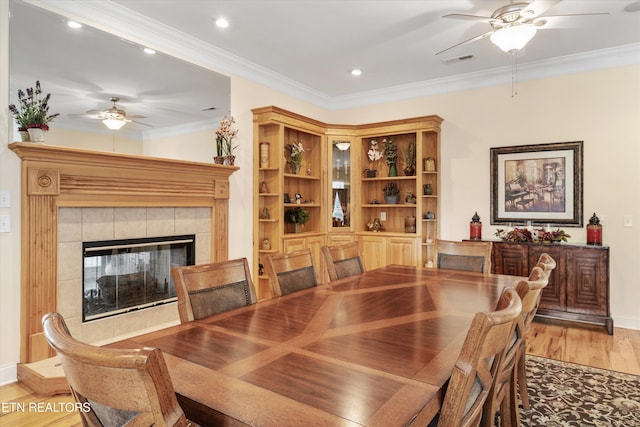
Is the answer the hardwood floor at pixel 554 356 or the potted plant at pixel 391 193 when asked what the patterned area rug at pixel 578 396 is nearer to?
the hardwood floor at pixel 554 356

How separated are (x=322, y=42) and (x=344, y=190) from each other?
→ 6.97 feet

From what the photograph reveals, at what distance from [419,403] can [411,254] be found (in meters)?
4.12

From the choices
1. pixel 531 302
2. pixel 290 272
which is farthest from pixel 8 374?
pixel 531 302

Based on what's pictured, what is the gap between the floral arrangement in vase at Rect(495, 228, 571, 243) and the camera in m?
4.12

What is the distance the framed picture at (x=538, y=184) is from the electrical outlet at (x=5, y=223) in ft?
15.4

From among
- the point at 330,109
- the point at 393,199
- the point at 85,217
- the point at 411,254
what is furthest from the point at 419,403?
the point at 330,109

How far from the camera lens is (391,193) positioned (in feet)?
17.5

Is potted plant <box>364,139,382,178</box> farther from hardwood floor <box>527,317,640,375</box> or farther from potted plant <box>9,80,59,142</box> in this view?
potted plant <box>9,80,59,142</box>

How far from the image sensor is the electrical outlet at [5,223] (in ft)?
8.73

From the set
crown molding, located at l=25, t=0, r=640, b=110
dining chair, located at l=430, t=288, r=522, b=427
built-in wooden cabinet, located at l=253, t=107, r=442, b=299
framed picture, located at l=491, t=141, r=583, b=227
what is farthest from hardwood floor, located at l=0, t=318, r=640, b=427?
crown molding, located at l=25, t=0, r=640, b=110

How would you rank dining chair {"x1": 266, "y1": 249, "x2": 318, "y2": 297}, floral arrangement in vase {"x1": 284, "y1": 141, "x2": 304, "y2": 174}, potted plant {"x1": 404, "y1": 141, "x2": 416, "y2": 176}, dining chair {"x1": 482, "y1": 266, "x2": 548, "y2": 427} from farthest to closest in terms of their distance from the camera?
potted plant {"x1": 404, "y1": 141, "x2": 416, "y2": 176}, floral arrangement in vase {"x1": 284, "y1": 141, "x2": 304, "y2": 174}, dining chair {"x1": 266, "y1": 249, "x2": 318, "y2": 297}, dining chair {"x1": 482, "y1": 266, "x2": 548, "y2": 427}

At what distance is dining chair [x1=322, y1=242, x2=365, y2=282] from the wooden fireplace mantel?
1.78m

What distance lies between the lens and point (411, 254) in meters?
4.97

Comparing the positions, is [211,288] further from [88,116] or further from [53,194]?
[88,116]
